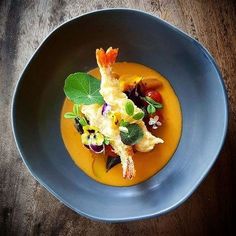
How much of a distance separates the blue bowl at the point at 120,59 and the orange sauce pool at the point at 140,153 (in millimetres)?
18

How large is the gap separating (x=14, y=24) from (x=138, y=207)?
28.5 inches

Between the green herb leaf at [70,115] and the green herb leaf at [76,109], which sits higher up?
the green herb leaf at [76,109]

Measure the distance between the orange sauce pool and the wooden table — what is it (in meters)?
0.14

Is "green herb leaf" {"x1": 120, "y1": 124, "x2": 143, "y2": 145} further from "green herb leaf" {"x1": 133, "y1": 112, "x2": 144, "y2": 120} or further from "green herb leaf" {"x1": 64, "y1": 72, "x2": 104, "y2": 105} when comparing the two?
"green herb leaf" {"x1": 64, "y1": 72, "x2": 104, "y2": 105}

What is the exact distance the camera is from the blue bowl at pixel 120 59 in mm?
1262

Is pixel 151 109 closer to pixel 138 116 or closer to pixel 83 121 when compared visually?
pixel 138 116

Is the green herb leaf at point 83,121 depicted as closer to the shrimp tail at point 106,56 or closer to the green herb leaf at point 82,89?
the green herb leaf at point 82,89

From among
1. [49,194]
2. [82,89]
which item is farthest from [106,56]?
[49,194]

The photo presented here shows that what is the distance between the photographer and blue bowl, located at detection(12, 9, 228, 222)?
1.26m

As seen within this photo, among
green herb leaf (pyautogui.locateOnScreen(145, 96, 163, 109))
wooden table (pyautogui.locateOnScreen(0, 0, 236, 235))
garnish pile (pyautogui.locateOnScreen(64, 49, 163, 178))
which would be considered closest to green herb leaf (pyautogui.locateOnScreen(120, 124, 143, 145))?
garnish pile (pyautogui.locateOnScreen(64, 49, 163, 178))

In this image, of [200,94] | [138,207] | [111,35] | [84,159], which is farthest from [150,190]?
[111,35]

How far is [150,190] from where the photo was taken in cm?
136

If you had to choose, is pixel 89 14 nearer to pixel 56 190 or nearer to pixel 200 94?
pixel 200 94

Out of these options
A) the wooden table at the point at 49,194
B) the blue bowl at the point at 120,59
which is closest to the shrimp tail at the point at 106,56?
the blue bowl at the point at 120,59
